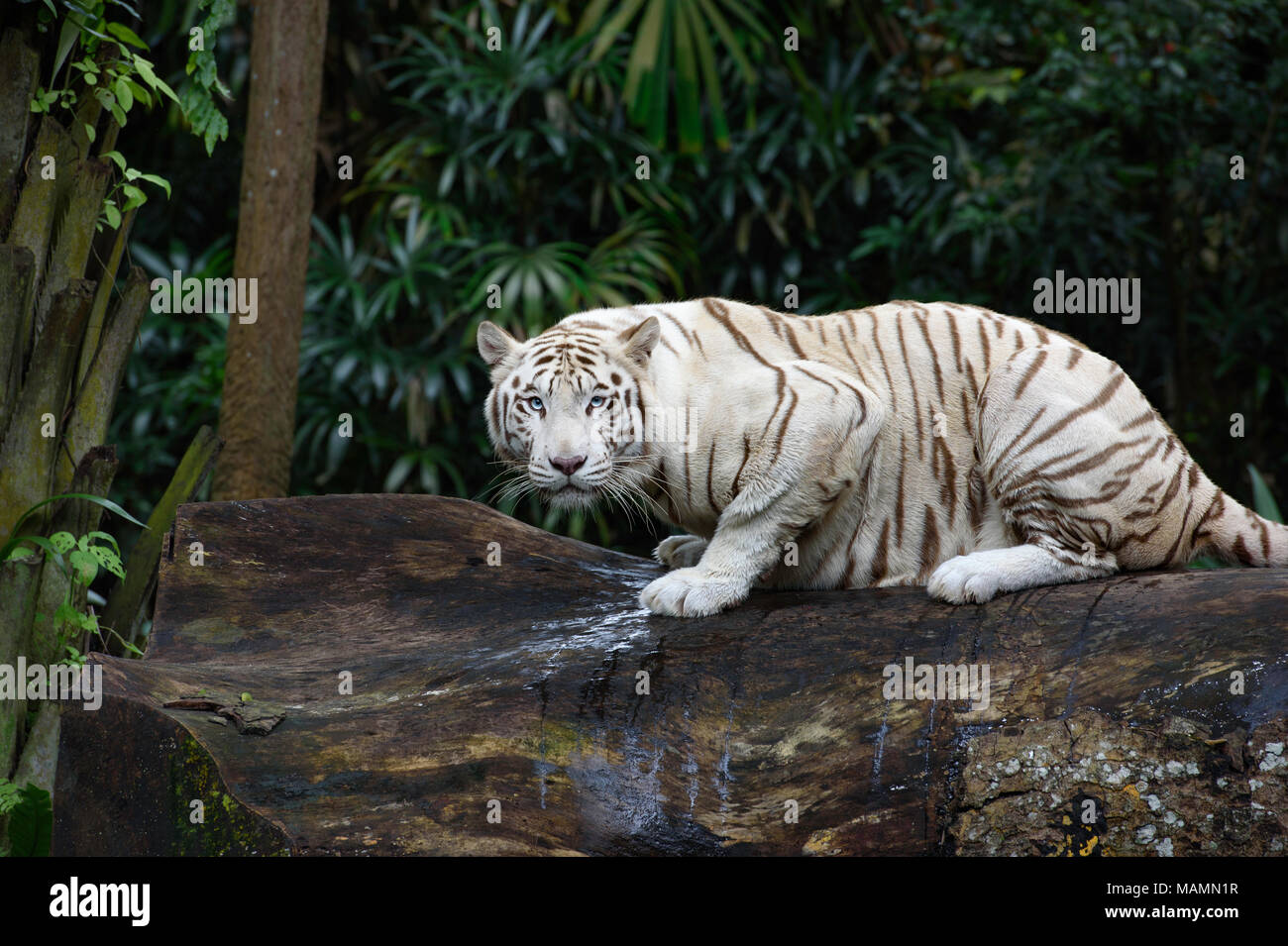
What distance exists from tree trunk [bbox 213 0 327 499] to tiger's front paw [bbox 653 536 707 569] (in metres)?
1.66

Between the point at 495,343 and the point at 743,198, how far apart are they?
4406 millimetres

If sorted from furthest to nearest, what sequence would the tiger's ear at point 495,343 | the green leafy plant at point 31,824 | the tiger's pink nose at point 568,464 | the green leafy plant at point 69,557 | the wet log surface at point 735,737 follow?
the tiger's ear at point 495,343
the green leafy plant at point 69,557
the tiger's pink nose at point 568,464
the green leafy plant at point 31,824
the wet log surface at point 735,737

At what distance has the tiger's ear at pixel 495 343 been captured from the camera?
11.2 feet

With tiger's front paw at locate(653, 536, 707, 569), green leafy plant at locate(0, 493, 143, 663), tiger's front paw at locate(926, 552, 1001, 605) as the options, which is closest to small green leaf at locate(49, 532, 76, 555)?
green leafy plant at locate(0, 493, 143, 663)

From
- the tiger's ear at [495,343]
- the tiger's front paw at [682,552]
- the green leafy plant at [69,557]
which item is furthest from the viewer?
the tiger's front paw at [682,552]

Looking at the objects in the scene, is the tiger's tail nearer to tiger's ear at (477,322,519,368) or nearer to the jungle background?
tiger's ear at (477,322,519,368)

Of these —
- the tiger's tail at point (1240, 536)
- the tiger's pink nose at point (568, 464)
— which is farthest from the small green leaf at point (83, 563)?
the tiger's tail at point (1240, 536)

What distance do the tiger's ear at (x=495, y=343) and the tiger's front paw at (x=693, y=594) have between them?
824mm

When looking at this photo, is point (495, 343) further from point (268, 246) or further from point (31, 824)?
point (31, 824)

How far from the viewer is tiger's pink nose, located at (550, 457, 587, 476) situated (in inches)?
121

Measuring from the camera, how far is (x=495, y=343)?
11.3 ft

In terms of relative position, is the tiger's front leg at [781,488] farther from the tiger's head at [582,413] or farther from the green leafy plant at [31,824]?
the green leafy plant at [31,824]

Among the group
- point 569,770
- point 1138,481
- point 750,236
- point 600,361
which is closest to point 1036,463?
point 1138,481

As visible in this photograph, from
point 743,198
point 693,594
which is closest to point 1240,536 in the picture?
point 693,594
